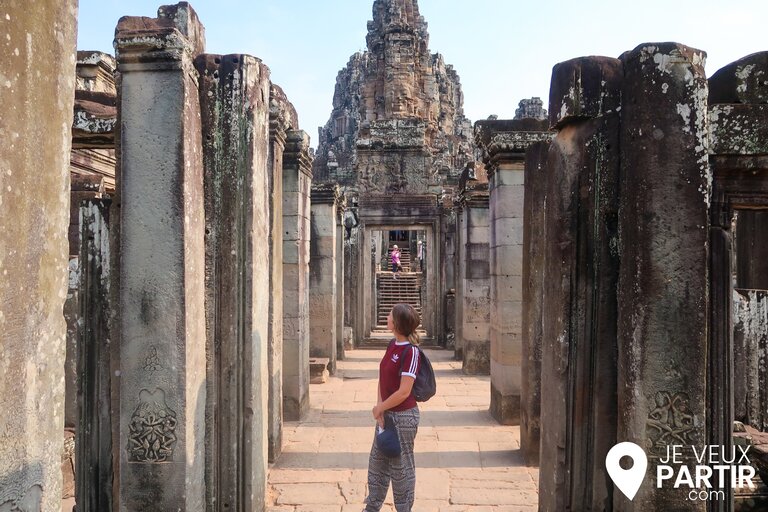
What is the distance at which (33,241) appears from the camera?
5.92 ft

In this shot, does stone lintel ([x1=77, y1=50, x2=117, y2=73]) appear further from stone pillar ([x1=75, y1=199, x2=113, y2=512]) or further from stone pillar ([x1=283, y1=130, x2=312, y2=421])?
stone pillar ([x1=75, y1=199, x2=113, y2=512])

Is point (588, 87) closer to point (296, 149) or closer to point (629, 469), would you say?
point (629, 469)

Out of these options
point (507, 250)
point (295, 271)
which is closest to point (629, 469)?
point (507, 250)

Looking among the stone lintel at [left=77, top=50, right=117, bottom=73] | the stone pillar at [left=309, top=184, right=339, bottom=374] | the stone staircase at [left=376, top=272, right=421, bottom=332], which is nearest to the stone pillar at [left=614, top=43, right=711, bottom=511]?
the stone lintel at [left=77, top=50, right=117, bottom=73]

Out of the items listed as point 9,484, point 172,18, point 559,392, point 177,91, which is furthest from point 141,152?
point 559,392

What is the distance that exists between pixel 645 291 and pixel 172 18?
3.23 m

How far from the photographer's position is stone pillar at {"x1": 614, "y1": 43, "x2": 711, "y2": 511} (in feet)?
9.72

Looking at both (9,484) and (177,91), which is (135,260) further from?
(9,484)

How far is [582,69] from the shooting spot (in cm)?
328

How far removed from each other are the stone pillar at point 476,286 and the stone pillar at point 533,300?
4.81 metres

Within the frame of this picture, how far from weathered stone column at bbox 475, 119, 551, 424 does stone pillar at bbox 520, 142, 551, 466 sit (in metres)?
1.09

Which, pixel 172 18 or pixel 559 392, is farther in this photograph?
pixel 172 18

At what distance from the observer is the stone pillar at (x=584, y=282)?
324 cm

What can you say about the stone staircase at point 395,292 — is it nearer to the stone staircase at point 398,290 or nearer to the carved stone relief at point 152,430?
the stone staircase at point 398,290
